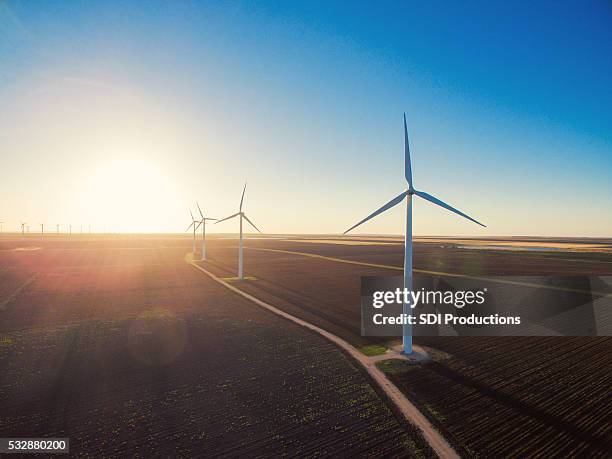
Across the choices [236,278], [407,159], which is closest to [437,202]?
[407,159]

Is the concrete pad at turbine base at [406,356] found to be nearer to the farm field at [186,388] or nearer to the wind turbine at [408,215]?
the wind turbine at [408,215]

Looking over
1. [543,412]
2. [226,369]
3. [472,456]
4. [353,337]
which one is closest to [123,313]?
[226,369]

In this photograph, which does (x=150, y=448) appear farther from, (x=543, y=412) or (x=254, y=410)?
(x=543, y=412)

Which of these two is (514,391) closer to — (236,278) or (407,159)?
(407,159)

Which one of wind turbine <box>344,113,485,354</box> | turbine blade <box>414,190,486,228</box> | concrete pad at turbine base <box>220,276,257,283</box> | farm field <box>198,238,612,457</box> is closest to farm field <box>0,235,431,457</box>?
farm field <box>198,238,612,457</box>

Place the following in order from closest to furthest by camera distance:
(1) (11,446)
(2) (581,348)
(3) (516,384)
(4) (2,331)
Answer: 1. (1) (11,446)
2. (3) (516,384)
3. (2) (581,348)
4. (4) (2,331)

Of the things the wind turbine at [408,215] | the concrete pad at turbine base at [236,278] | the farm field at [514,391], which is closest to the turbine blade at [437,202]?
the wind turbine at [408,215]
